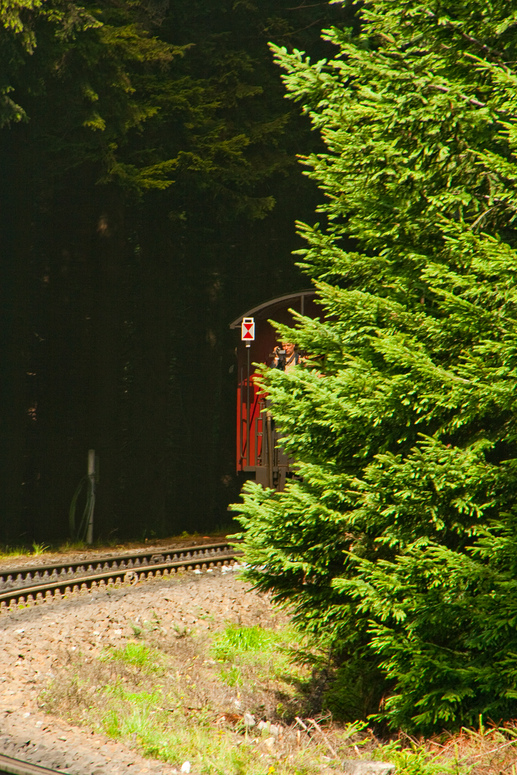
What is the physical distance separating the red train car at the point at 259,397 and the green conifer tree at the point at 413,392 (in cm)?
671

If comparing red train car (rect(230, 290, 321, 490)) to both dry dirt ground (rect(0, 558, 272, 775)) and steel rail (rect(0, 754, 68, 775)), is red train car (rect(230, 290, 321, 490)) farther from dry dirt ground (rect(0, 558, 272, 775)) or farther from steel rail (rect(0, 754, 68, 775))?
steel rail (rect(0, 754, 68, 775))

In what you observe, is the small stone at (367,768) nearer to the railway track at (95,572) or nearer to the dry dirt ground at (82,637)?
the dry dirt ground at (82,637)

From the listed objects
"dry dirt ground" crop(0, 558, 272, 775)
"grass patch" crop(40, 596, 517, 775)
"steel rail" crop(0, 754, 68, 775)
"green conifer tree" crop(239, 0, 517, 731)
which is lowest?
"grass patch" crop(40, 596, 517, 775)

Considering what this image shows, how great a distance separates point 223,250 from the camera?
23.8 m

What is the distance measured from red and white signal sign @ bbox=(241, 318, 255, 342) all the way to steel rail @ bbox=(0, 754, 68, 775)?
Result: 9.87 metres

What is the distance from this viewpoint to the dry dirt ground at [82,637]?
5.62m

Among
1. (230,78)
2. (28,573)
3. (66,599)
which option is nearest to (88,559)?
(28,573)

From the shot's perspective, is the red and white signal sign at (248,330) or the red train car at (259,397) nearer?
the red train car at (259,397)

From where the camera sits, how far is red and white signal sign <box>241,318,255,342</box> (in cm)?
1448

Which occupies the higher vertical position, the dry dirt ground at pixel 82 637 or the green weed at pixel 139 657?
the dry dirt ground at pixel 82 637

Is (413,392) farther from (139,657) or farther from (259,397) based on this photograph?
(259,397)

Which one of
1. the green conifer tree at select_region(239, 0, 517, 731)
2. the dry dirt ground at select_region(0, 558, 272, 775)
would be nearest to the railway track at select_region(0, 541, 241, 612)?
the dry dirt ground at select_region(0, 558, 272, 775)

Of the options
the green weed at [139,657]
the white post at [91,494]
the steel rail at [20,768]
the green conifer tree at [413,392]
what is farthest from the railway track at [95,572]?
the steel rail at [20,768]

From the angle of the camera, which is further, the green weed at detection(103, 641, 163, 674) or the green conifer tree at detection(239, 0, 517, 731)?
the green weed at detection(103, 641, 163, 674)
